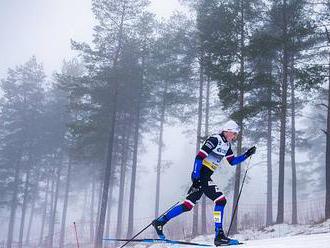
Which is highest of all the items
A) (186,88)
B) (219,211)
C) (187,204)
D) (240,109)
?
(186,88)

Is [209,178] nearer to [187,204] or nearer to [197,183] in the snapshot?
[197,183]

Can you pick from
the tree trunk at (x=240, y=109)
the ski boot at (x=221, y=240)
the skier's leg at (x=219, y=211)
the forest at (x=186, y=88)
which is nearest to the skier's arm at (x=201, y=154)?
the skier's leg at (x=219, y=211)

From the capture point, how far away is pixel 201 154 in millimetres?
7613

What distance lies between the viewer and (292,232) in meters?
15.0

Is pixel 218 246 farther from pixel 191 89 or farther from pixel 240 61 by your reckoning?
pixel 191 89

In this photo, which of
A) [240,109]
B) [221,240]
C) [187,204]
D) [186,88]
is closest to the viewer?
[221,240]

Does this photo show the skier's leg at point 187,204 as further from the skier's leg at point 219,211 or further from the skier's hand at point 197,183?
the skier's leg at point 219,211

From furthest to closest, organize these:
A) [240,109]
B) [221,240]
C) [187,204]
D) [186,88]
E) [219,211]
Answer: [186,88], [240,109], [187,204], [219,211], [221,240]

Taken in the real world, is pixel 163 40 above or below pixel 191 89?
above

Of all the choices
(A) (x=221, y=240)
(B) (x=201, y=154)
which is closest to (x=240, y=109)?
(B) (x=201, y=154)

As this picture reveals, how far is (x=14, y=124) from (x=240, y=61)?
87.9 ft

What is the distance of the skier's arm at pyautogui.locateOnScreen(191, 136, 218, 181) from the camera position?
757 cm

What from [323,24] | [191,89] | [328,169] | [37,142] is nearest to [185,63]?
[191,89]

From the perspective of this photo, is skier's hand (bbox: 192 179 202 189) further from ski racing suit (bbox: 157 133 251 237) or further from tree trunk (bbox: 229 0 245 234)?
tree trunk (bbox: 229 0 245 234)
